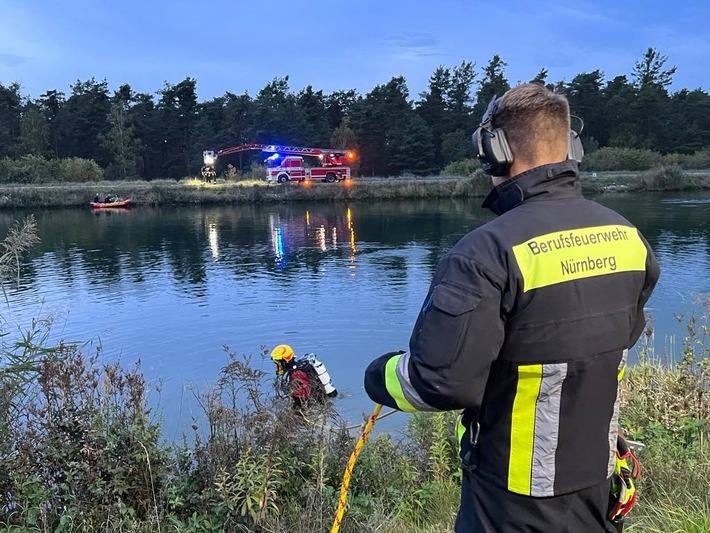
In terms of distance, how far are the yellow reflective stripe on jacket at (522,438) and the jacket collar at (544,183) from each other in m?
0.54

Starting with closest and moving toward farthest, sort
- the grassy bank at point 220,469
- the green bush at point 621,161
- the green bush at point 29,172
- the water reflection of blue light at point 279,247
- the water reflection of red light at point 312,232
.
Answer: the grassy bank at point 220,469 < the water reflection of blue light at point 279,247 < the water reflection of red light at point 312,232 < the green bush at point 621,161 < the green bush at point 29,172

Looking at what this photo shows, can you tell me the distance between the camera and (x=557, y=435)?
1739mm

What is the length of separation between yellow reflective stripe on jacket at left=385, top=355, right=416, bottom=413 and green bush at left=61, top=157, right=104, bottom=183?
205 ft

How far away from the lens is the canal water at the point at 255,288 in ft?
32.6

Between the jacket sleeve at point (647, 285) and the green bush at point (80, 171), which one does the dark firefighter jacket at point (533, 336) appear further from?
the green bush at point (80, 171)

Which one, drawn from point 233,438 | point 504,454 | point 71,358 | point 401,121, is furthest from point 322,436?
point 401,121

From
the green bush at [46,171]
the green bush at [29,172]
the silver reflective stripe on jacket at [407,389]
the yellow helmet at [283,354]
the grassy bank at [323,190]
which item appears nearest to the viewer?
the silver reflective stripe on jacket at [407,389]

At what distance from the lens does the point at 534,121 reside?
175cm

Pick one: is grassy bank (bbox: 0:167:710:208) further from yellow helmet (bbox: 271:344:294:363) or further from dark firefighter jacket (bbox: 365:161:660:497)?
dark firefighter jacket (bbox: 365:161:660:497)

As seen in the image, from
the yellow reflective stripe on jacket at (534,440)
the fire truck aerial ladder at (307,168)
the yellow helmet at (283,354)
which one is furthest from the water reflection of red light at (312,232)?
the yellow reflective stripe on jacket at (534,440)

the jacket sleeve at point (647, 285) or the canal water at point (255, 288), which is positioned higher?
the jacket sleeve at point (647, 285)

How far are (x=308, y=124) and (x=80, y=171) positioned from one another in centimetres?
2454

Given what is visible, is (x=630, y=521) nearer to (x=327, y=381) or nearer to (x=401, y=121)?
(x=327, y=381)

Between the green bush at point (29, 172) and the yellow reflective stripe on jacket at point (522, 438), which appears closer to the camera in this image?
the yellow reflective stripe on jacket at point (522, 438)
